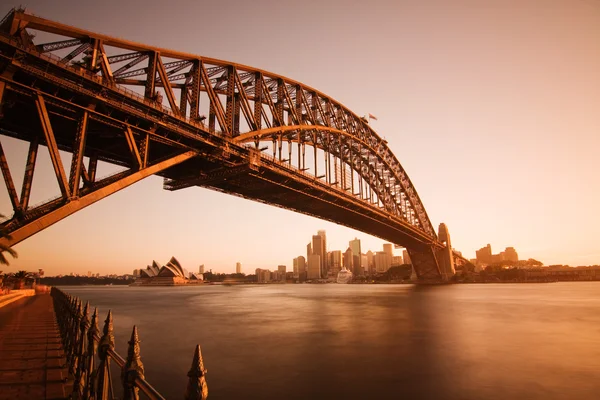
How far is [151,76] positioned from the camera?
24797mm

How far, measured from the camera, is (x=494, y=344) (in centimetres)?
1888

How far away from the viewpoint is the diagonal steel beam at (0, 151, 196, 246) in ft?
50.7

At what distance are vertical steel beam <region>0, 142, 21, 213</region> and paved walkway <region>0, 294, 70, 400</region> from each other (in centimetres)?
537

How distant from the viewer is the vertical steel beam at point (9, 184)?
15.9 m

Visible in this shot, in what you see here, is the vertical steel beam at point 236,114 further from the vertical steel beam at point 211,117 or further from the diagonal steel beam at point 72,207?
the diagonal steel beam at point 72,207

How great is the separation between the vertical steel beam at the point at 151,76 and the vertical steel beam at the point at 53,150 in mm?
7046

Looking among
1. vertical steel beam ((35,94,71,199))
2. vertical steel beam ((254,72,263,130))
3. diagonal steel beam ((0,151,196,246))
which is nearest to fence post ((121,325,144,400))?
diagonal steel beam ((0,151,196,246))

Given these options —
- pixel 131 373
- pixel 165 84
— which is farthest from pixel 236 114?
pixel 131 373

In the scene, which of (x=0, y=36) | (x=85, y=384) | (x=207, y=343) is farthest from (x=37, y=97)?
(x=85, y=384)

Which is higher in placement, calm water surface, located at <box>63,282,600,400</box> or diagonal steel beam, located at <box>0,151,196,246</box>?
diagonal steel beam, located at <box>0,151,196,246</box>

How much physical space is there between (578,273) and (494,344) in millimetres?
209108

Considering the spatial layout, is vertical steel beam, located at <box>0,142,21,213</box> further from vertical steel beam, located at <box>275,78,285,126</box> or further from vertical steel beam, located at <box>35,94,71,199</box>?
vertical steel beam, located at <box>275,78,285,126</box>

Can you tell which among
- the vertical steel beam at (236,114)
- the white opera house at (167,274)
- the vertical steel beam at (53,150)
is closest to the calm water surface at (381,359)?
the vertical steel beam at (53,150)

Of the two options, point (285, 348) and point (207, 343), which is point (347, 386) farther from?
point (207, 343)
